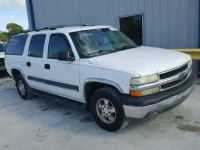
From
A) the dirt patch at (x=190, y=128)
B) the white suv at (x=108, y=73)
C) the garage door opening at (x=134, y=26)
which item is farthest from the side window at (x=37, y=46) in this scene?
the garage door opening at (x=134, y=26)

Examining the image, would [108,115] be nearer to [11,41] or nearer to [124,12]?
[11,41]

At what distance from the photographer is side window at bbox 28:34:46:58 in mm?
5204

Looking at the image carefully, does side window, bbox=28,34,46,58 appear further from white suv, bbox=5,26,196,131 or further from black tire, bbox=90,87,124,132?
black tire, bbox=90,87,124,132

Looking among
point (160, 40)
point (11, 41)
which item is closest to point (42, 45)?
point (11, 41)

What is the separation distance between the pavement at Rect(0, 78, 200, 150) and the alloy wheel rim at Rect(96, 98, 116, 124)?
231mm

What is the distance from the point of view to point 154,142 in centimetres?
350

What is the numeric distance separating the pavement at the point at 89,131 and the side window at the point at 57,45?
1.06 meters

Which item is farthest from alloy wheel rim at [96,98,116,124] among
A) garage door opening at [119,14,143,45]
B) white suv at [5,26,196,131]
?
garage door opening at [119,14,143,45]

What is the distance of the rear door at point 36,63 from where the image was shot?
5.18 metres

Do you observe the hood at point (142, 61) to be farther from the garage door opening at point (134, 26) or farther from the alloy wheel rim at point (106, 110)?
the garage door opening at point (134, 26)

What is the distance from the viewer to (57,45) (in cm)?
476

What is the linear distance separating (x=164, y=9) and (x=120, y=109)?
4.95m

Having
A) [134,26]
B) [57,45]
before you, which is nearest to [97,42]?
[57,45]

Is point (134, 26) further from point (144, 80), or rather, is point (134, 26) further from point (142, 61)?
point (144, 80)
